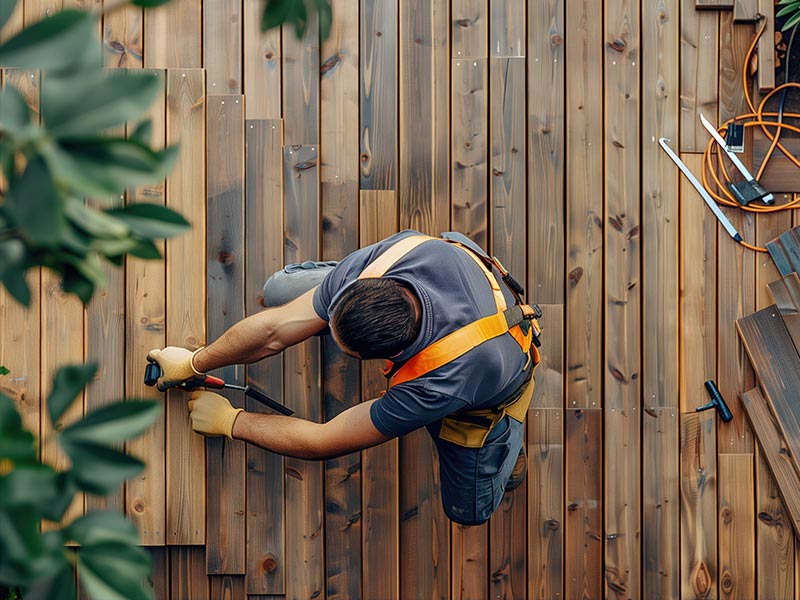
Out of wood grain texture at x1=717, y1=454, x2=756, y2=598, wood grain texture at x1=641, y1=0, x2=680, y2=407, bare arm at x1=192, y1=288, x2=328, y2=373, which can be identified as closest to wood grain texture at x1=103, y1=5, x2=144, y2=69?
bare arm at x1=192, y1=288, x2=328, y2=373

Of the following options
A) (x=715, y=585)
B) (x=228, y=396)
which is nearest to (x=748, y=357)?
(x=715, y=585)

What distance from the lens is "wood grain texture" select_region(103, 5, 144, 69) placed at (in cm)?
263

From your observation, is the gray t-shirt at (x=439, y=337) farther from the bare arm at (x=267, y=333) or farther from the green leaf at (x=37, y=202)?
the green leaf at (x=37, y=202)

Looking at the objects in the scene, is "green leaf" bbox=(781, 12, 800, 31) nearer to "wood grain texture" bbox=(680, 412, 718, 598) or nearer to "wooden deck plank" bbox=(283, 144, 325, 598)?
"wood grain texture" bbox=(680, 412, 718, 598)

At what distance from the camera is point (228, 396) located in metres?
2.61

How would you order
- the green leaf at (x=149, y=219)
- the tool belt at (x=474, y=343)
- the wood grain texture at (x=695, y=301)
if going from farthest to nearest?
the wood grain texture at (x=695, y=301)
the tool belt at (x=474, y=343)
the green leaf at (x=149, y=219)

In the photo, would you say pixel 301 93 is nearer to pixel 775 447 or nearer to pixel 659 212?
pixel 659 212

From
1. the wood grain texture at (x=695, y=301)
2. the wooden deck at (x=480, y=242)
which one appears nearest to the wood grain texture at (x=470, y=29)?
the wooden deck at (x=480, y=242)

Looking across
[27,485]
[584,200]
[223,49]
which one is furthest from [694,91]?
[27,485]

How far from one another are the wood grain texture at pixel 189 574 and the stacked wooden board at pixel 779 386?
6.47 ft

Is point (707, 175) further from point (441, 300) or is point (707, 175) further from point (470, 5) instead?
point (441, 300)

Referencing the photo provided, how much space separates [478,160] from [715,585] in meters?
1.71

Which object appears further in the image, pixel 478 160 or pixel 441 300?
pixel 478 160

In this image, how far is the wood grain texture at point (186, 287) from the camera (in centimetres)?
262
